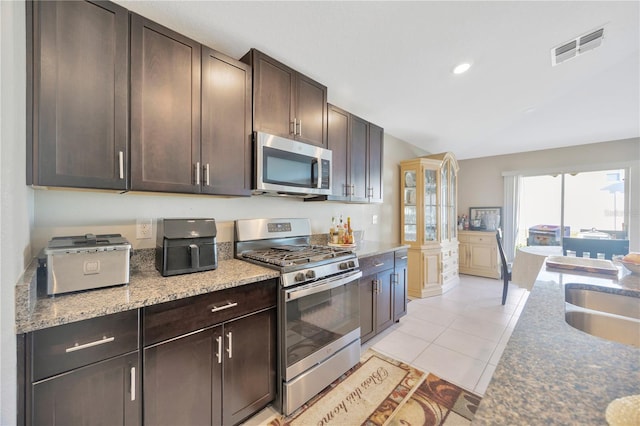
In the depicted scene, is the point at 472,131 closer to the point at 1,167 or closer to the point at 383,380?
the point at 383,380

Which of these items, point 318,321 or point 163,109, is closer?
point 163,109

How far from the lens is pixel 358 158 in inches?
109

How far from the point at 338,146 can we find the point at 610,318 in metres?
2.09

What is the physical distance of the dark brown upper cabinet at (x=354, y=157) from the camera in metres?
2.48

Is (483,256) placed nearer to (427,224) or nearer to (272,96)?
(427,224)

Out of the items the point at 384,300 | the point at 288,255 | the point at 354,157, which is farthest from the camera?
the point at 354,157

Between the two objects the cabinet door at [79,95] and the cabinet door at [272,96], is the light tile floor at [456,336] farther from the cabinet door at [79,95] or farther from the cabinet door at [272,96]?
the cabinet door at [79,95]

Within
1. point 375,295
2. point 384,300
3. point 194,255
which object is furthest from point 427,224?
point 194,255

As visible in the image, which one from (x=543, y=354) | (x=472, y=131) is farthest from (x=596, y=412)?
(x=472, y=131)

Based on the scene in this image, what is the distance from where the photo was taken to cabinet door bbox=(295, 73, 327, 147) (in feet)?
6.91

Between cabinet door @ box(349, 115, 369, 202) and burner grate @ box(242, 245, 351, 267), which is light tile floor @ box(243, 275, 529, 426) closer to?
burner grate @ box(242, 245, 351, 267)

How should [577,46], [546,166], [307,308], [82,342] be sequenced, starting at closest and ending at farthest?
[82,342] < [307,308] < [577,46] < [546,166]

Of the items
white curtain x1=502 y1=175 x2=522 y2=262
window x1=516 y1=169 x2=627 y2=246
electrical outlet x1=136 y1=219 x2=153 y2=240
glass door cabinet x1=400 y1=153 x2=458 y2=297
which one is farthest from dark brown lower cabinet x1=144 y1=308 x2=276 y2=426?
window x1=516 y1=169 x2=627 y2=246

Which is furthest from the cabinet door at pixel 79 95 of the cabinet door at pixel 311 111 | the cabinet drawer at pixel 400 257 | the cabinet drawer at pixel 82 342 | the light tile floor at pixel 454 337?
the cabinet drawer at pixel 400 257
